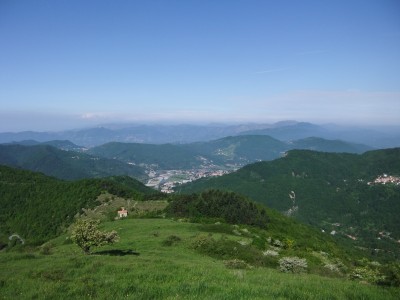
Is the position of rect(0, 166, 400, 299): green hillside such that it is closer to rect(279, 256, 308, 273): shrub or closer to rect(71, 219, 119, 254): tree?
rect(279, 256, 308, 273): shrub

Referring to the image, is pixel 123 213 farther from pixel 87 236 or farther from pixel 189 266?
pixel 189 266

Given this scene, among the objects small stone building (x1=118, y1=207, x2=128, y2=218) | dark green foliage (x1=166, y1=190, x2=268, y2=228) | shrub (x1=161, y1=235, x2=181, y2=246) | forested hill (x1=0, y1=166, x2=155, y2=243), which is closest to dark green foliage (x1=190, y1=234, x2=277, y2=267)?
shrub (x1=161, y1=235, x2=181, y2=246)

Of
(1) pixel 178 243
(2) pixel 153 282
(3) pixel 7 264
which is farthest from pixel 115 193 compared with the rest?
(2) pixel 153 282

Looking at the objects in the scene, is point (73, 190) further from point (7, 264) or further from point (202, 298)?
point (202, 298)

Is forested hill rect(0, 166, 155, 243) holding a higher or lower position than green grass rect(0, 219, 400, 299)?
lower

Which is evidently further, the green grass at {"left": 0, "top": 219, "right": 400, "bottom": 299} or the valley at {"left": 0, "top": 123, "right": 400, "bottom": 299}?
the valley at {"left": 0, "top": 123, "right": 400, "bottom": 299}

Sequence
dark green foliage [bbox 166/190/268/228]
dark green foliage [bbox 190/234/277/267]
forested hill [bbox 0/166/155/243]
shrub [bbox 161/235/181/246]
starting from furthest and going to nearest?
forested hill [bbox 0/166/155/243], dark green foliage [bbox 166/190/268/228], shrub [bbox 161/235/181/246], dark green foliage [bbox 190/234/277/267]

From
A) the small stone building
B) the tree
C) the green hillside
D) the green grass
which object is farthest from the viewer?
the small stone building
